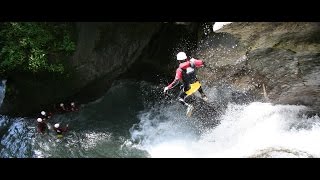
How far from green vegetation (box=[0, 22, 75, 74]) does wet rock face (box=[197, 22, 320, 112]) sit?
435 centimetres

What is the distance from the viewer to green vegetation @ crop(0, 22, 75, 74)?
39.1ft

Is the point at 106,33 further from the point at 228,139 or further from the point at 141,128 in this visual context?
the point at 228,139

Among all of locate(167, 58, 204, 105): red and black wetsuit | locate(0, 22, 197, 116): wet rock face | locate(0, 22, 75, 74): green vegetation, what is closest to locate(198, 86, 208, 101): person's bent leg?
locate(167, 58, 204, 105): red and black wetsuit

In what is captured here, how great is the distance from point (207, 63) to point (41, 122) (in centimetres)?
540

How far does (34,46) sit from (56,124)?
2.54 meters

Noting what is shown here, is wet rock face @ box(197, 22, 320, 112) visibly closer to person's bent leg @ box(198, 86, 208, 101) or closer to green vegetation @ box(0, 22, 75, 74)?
person's bent leg @ box(198, 86, 208, 101)

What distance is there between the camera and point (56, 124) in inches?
457

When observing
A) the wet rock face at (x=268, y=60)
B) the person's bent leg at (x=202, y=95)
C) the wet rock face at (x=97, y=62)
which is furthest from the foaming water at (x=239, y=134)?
the wet rock face at (x=97, y=62)

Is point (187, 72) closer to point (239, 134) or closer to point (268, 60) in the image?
point (239, 134)

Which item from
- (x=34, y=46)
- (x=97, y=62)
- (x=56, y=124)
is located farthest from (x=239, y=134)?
(x=34, y=46)

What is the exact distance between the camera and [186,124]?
37.7 ft

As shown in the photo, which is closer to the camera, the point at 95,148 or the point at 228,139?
the point at 228,139
